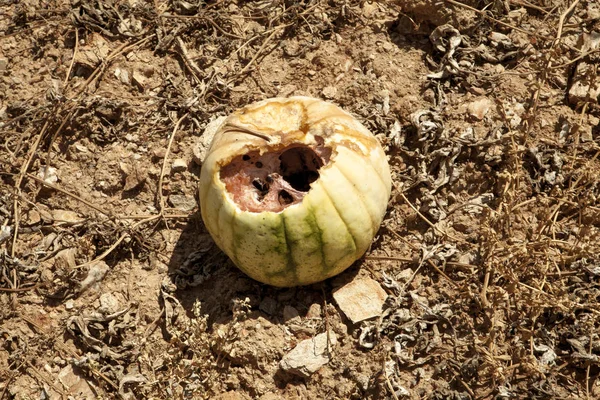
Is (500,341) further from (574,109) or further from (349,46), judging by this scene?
(349,46)

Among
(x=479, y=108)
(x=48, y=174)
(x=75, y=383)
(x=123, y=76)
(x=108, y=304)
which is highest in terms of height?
(x=479, y=108)

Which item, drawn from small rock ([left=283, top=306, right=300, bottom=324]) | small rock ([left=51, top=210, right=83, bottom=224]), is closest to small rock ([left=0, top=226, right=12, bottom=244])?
small rock ([left=51, top=210, right=83, bottom=224])

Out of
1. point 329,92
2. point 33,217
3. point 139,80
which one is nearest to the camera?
point 33,217

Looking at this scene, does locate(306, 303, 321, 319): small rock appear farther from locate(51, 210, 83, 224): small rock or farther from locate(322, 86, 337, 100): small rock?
locate(51, 210, 83, 224): small rock

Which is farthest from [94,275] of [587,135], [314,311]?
[587,135]

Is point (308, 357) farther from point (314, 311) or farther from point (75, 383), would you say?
point (75, 383)

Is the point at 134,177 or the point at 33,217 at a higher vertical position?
the point at 134,177
